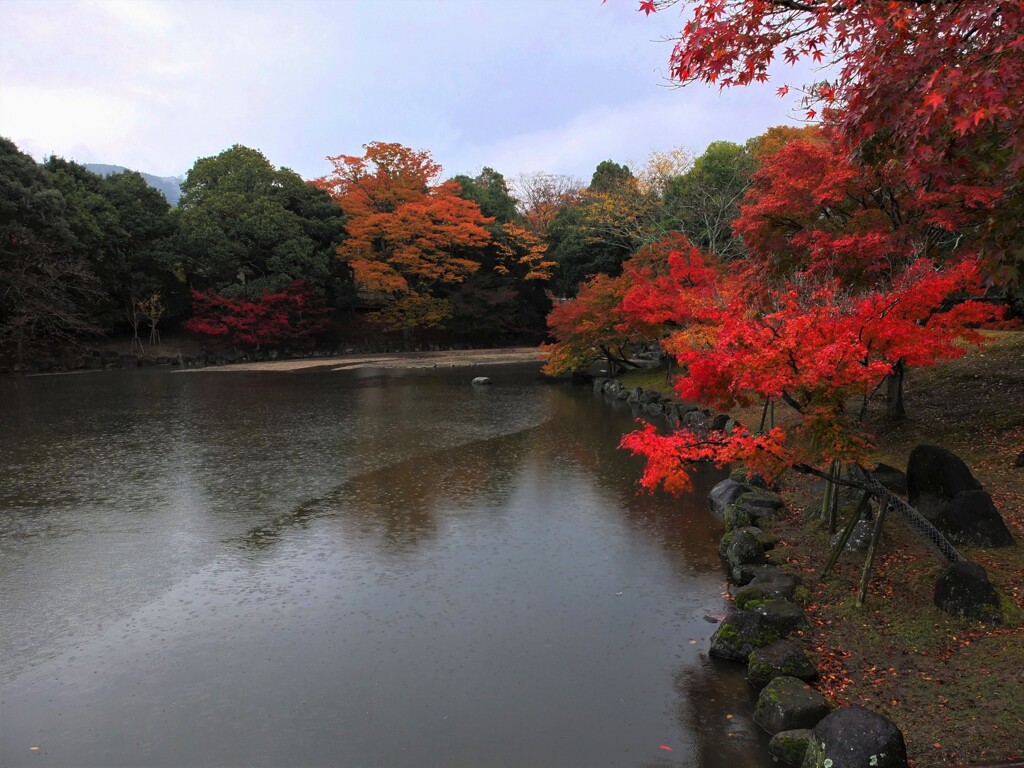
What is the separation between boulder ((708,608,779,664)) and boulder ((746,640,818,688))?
236 millimetres

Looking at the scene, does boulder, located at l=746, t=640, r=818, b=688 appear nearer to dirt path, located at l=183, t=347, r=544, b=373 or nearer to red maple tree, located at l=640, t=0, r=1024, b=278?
red maple tree, located at l=640, t=0, r=1024, b=278

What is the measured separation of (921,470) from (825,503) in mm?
1117

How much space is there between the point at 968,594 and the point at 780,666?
1724 millimetres

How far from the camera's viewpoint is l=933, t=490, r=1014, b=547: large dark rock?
6547 millimetres

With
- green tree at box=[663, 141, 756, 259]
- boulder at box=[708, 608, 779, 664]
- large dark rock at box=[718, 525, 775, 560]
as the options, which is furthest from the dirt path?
boulder at box=[708, 608, 779, 664]

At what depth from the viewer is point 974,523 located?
6.62 metres

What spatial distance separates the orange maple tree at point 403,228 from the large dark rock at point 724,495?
29.0 m

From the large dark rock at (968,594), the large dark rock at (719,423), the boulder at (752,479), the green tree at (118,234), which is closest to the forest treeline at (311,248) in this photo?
the green tree at (118,234)

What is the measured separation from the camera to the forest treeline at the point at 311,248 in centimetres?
2764

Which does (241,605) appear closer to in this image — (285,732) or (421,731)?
(285,732)

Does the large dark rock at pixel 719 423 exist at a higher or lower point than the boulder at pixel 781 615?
higher

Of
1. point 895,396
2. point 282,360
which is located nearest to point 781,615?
point 895,396

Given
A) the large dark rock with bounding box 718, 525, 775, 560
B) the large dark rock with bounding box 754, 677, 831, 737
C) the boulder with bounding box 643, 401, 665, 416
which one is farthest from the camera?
the boulder with bounding box 643, 401, 665, 416

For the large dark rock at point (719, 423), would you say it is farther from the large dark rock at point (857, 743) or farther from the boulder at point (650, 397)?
the large dark rock at point (857, 743)
